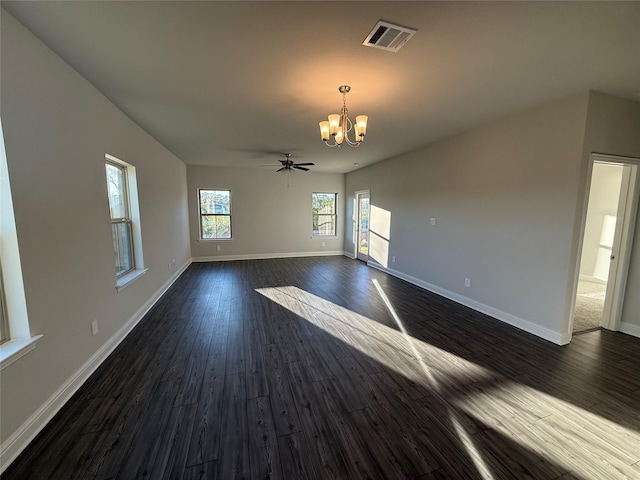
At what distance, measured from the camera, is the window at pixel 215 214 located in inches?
285

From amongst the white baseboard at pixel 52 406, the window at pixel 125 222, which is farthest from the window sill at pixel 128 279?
the white baseboard at pixel 52 406

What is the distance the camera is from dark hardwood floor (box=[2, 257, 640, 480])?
1.47 metres

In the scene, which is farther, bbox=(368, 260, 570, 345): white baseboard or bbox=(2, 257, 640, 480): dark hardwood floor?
bbox=(368, 260, 570, 345): white baseboard

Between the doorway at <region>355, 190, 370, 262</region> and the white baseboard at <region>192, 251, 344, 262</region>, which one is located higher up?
the doorway at <region>355, 190, 370, 262</region>

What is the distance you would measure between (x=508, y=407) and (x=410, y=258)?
3495 millimetres

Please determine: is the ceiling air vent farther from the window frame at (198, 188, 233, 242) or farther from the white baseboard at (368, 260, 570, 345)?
the window frame at (198, 188, 233, 242)

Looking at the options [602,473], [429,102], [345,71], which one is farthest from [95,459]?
[429,102]

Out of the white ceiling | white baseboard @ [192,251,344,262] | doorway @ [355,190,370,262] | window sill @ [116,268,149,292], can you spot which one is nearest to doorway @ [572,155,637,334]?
the white ceiling

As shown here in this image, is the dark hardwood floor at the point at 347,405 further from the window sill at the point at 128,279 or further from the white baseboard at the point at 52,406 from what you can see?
the window sill at the point at 128,279

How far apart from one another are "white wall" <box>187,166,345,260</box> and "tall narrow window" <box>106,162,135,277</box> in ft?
12.5

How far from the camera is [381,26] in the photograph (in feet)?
5.57

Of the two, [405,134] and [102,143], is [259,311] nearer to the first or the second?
[102,143]

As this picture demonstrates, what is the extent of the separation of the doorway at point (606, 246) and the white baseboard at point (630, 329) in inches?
2.4

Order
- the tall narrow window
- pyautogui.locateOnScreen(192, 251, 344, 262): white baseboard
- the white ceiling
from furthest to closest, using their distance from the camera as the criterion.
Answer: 1. pyautogui.locateOnScreen(192, 251, 344, 262): white baseboard
2. the tall narrow window
3. the white ceiling
